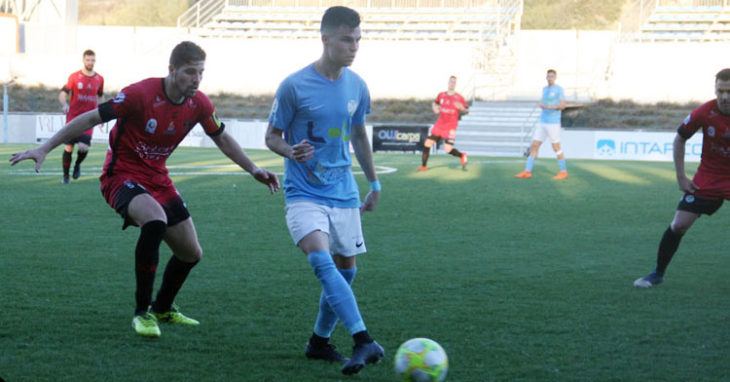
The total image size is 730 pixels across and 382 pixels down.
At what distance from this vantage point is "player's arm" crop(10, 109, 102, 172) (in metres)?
5.01

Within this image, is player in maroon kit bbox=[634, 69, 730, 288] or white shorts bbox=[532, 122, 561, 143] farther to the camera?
white shorts bbox=[532, 122, 561, 143]

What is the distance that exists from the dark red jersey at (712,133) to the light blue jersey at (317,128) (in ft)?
11.4

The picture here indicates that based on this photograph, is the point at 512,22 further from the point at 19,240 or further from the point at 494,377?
the point at 494,377

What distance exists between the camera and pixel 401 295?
6676 mm

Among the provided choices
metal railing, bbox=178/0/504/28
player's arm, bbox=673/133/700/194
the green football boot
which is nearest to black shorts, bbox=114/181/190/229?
the green football boot

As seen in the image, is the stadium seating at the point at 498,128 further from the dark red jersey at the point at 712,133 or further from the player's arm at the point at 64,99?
the dark red jersey at the point at 712,133

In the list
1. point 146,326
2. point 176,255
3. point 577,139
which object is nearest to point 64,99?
point 176,255

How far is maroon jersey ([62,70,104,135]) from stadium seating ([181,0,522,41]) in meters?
28.5

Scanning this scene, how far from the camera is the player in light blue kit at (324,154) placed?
467cm

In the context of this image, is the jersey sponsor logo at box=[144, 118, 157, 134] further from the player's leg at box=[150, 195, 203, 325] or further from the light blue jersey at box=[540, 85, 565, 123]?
the light blue jersey at box=[540, 85, 565, 123]

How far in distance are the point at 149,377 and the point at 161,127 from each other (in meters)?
1.74

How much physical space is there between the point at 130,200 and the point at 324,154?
1366 mm

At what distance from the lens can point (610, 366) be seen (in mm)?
4734

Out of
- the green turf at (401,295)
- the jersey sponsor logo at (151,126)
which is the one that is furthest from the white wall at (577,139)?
the jersey sponsor logo at (151,126)
